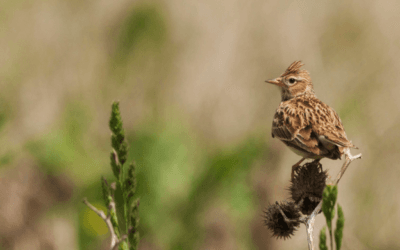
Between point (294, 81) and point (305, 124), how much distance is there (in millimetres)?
897

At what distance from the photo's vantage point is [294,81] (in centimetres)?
391

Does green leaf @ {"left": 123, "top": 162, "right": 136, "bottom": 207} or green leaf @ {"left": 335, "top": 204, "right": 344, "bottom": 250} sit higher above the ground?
green leaf @ {"left": 123, "top": 162, "right": 136, "bottom": 207}

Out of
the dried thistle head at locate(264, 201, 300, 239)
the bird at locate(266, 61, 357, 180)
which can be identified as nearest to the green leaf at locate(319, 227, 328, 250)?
the dried thistle head at locate(264, 201, 300, 239)

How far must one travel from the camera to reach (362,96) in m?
5.86

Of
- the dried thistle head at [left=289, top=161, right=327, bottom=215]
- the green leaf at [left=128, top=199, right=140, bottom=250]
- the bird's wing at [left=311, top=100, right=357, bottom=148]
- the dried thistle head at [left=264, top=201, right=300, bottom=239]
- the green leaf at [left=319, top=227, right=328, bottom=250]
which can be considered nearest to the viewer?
the green leaf at [left=319, top=227, right=328, bottom=250]

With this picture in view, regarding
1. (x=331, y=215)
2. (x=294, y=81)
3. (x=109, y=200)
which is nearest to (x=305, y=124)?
(x=294, y=81)

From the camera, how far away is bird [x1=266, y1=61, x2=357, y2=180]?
2732 mm

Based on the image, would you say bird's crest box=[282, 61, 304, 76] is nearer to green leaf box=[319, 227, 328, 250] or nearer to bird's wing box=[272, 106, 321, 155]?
bird's wing box=[272, 106, 321, 155]

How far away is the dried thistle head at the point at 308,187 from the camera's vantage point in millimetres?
2158

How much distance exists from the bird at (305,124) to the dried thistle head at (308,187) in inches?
8.2

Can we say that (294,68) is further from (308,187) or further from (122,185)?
(122,185)

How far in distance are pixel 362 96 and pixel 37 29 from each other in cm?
471

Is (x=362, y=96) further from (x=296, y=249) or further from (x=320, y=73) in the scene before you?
(x=296, y=249)

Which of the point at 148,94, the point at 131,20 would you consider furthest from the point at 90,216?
the point at 131,20
